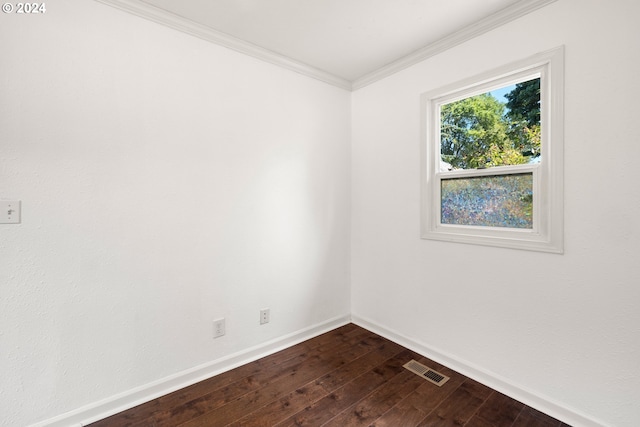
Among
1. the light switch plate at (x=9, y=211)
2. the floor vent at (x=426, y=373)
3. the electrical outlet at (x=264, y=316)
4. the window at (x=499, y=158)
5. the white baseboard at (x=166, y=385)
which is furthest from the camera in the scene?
the electrical outlet at (x=264, y=316)

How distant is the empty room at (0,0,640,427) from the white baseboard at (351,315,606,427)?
0.01m

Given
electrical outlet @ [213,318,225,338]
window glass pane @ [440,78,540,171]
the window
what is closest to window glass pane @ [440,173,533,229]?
the window

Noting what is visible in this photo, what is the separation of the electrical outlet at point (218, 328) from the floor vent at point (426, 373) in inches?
55.8

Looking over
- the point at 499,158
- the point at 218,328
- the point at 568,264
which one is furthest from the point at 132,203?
the point at 568,264

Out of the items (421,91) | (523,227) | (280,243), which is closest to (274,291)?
(280,243)

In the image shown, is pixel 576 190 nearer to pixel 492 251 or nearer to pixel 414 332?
pixel 492 251

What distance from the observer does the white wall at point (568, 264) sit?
148 centimetres

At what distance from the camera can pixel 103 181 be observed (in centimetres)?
170

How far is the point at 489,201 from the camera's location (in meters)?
2.06

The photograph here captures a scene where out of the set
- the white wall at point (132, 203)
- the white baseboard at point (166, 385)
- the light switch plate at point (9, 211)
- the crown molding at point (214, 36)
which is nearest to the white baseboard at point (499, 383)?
the white baseboard at point (166, 385)

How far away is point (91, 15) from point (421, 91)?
227 centimetres

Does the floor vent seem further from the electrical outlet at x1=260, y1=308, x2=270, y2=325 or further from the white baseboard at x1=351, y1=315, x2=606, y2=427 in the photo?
the electrical outlet at x1=260, y1=308, x2=270, y2=325

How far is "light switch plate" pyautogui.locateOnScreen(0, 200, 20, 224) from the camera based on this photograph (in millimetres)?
1441

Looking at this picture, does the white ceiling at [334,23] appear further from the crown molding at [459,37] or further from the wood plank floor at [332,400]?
the wood plank floor at [332,400]
